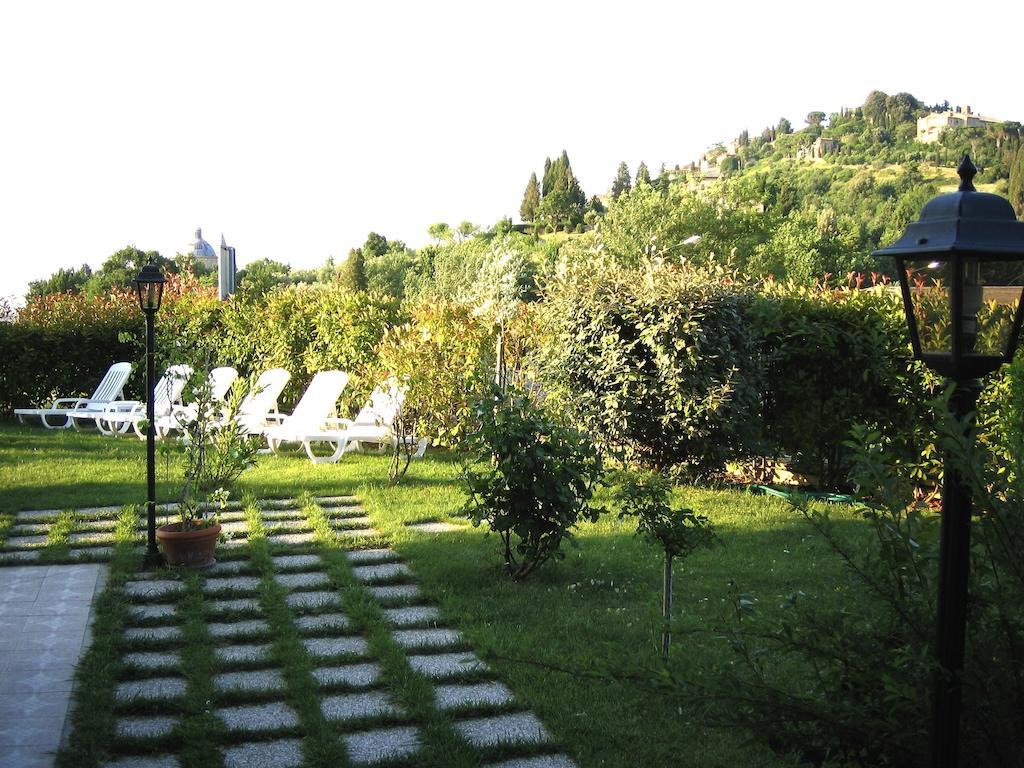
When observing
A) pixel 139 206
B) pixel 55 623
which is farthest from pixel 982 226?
pixel 139 206

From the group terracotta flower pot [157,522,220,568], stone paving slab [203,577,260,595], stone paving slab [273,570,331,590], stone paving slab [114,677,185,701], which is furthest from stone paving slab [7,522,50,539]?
stone paving slab [114,677,185,701]

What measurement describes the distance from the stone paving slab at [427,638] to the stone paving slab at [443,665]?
0.11m

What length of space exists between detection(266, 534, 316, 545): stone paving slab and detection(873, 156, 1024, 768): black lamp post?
4841 mm

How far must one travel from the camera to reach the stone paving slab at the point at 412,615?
15.8ft

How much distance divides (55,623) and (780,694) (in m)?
3.75

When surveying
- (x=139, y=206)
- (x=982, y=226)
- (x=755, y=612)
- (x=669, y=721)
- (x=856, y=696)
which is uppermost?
(x=139, y=206)

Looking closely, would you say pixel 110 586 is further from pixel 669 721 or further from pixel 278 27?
pixel 278 27

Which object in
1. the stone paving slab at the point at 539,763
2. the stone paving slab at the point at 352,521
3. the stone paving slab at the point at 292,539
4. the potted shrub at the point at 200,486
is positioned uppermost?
the potted shrub at the point at 200,486

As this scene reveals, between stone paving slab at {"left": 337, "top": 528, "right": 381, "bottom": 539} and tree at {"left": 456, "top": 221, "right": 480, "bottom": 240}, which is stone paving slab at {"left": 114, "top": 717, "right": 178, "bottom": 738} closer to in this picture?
stone paving slab at {"left": 337, "top": 528, "right": 381, "bottom": 539}

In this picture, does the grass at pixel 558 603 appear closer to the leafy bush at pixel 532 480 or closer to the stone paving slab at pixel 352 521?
the stone paving slab at pixel 352 521

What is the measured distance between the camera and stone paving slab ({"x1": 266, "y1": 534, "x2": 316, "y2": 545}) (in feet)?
21.5

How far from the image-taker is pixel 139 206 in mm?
17016

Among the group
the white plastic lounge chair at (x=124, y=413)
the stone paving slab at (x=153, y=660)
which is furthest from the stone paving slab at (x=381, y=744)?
the white plastic lounge chair at (x=124, y=413)

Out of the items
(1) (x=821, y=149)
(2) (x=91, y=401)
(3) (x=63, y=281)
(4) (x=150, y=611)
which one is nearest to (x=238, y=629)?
(4) (x=150, y=611)
